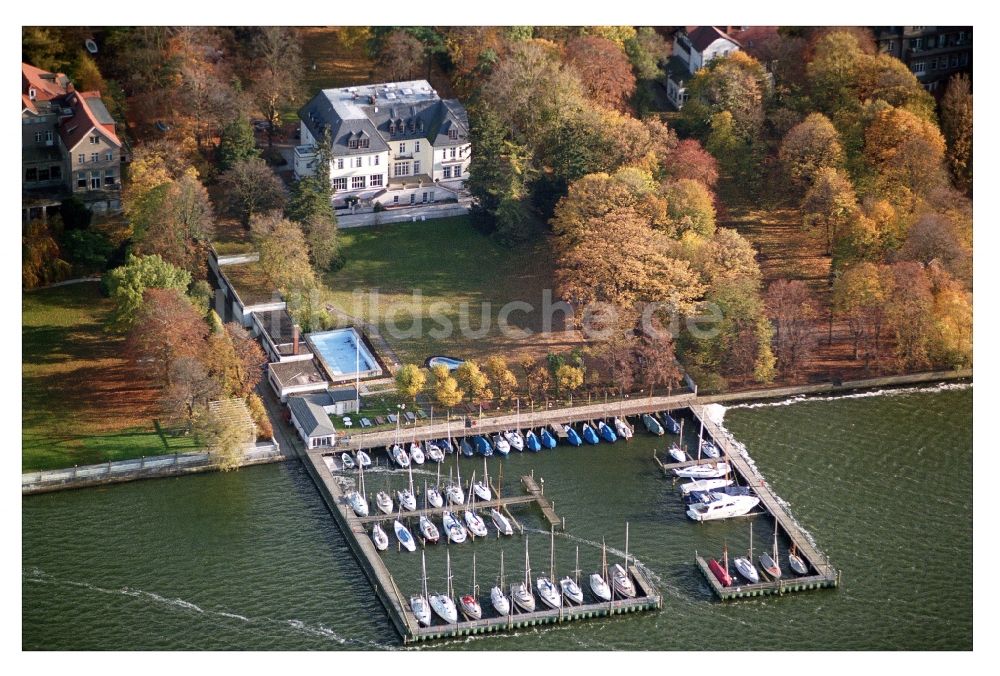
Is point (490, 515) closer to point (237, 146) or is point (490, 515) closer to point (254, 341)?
point (254, 341)

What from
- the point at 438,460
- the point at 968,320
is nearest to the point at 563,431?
the point at 438,460

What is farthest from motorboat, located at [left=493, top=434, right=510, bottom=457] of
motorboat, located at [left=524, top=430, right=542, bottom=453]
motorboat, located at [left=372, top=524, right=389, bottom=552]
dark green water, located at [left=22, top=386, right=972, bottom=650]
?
motorboat, located at [left=372, top=524, right=389, bottom=552]

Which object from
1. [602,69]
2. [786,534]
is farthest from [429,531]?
[602,69]

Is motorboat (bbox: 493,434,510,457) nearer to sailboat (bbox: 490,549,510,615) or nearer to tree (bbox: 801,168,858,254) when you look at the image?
sailboat (bbox: 490,549,510,615)

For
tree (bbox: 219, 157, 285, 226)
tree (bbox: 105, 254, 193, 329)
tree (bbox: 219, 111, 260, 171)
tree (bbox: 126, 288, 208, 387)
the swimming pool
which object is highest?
tree (bbox: 219, 111, 260, 171)

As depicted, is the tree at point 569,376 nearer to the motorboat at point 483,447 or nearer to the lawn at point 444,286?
the lawn at point 444,286

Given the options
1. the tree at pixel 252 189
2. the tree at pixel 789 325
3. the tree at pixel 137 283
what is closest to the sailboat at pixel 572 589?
the tree at pixel 789 325

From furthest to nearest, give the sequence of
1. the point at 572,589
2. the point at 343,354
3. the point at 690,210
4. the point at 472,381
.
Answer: the point at 690,210 → the point at 343,354 → the point at 472,381 → the point at 572,589

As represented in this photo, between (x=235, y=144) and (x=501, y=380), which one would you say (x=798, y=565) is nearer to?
(x=501, y=380)
